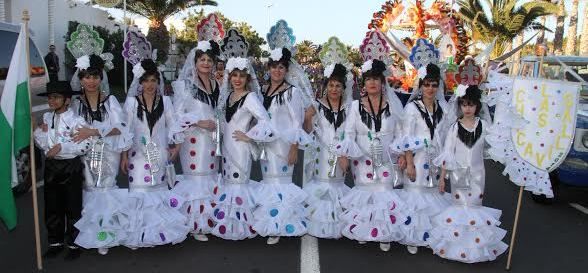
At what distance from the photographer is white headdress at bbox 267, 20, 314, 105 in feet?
17.6

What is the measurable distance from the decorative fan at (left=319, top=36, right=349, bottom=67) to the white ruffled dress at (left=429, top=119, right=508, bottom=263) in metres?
1.36

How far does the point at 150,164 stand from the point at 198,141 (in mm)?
536

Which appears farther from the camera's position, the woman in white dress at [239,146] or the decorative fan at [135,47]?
the decorative fan at [135,47]

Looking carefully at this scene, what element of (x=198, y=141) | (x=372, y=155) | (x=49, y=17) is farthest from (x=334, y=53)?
(x=49, y=17)

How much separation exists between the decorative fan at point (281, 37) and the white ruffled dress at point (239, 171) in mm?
667

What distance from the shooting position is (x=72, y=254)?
15.6 feet

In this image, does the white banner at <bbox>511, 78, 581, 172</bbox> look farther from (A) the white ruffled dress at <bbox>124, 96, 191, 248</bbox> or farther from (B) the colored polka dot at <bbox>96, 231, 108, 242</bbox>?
(B) the colored polka dot at <bbox>96, 231, 108, 242</bbox>

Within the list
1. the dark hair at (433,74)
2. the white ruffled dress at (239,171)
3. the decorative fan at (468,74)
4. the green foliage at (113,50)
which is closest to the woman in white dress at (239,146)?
the white ruffled dress at (239,171)

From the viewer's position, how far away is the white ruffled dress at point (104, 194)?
4703 mm

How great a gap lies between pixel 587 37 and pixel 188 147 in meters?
24.0

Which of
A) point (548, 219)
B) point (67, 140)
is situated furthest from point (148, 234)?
point (548, 219)

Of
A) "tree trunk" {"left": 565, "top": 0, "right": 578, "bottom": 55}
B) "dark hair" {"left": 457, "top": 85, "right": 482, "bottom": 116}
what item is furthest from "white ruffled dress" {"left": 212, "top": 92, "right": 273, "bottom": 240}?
"tree trunk" {"left": 565, "top": 0, "right": 578, "bottom": 55}

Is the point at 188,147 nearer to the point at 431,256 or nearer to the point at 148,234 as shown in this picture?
the point at 148,234

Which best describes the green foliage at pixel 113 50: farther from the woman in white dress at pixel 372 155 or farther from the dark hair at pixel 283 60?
the woman in white dress at pixel 372 155
